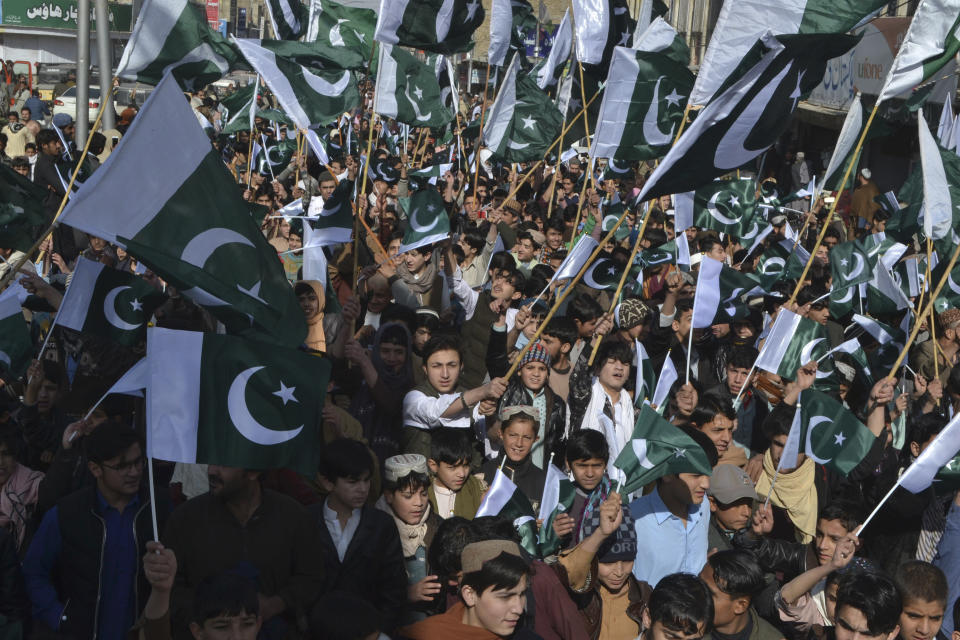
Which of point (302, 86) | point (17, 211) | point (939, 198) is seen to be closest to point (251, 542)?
point (17, 211)

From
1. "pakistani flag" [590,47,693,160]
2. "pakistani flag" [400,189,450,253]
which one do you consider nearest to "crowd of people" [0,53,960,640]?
"pakistani flag" [400,189,450,253]

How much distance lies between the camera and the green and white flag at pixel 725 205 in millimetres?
10500

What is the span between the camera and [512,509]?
16.5ft

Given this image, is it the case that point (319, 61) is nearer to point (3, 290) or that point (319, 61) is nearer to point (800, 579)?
point (3, 290)

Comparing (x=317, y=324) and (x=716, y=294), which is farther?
(x=716, y=294)

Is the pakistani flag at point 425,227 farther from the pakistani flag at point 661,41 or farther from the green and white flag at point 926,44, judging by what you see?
the pakistani flag at point 661,41

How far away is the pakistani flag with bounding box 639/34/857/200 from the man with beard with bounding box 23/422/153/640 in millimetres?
2860

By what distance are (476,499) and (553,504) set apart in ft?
1.53

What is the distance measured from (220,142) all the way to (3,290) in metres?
13.1

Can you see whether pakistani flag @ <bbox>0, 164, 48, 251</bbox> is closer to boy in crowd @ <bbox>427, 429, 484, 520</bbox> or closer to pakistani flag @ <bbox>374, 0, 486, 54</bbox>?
boy in crowd @ <bbox>427, 429, 484, 520</bbox>

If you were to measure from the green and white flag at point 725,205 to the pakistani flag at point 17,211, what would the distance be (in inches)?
218

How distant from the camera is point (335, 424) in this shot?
18.4 ft

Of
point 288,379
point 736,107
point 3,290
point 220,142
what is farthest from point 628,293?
point 220,142

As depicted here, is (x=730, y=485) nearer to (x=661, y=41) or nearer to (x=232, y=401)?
(x=232, y=401)
